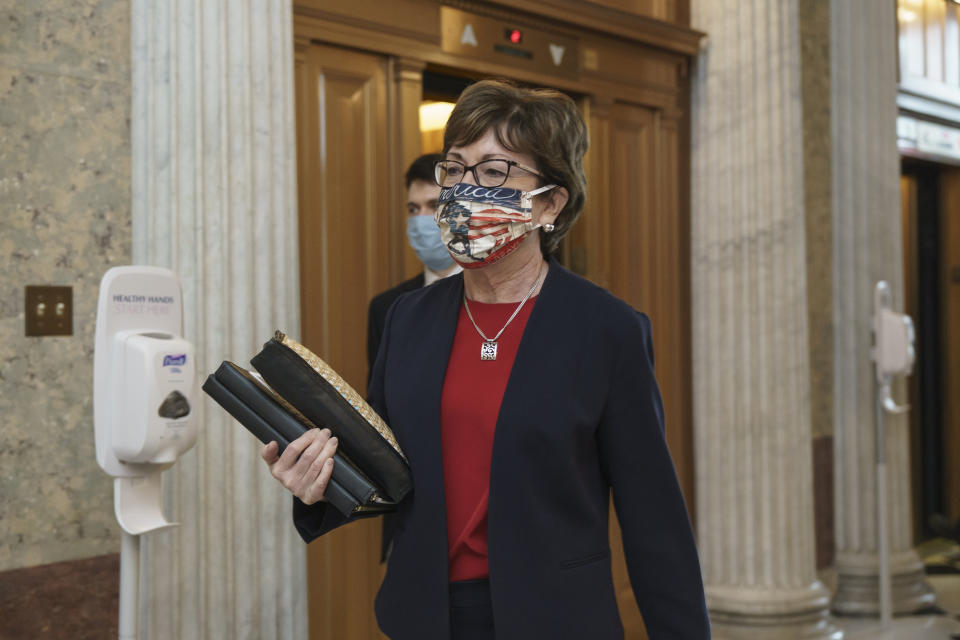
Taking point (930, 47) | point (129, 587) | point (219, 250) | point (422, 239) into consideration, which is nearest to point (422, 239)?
point (422, 239)

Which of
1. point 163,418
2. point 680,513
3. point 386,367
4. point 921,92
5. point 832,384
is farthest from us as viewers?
point 921,92

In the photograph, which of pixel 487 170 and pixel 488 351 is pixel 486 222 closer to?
pixel 487 170

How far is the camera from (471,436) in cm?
163

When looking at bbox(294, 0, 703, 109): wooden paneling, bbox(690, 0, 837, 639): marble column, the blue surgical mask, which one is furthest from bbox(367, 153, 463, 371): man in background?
bbox(690, 0, 837, 639): marble column

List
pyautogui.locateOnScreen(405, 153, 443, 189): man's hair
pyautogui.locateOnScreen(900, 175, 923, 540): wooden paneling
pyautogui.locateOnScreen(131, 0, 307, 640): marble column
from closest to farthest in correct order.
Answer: pyautogui.locateOnScreen(131, 0, 307, 640): marble column → pyautogui.locateOnScreen(405, 153, 443, 189): man's hair → pyautogui.locateOnScreen(900, 175, 923, 540): wooden paneling

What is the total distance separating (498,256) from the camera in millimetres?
1737

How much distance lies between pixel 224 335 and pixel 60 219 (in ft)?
1.82

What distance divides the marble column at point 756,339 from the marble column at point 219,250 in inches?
95.9

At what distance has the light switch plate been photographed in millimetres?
2678

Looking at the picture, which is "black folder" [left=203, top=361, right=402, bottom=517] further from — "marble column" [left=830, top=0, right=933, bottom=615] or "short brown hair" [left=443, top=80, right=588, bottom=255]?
"marble column" [left=830, top=0, right=933, bottom=615]

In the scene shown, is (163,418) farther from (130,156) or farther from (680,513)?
(680,513)

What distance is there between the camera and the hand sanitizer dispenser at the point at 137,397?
2230 mm

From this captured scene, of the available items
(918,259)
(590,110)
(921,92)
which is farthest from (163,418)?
(918,259)

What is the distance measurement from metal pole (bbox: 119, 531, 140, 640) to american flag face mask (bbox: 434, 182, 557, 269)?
1.20 meters
